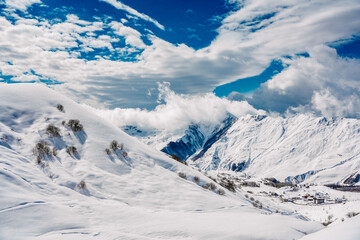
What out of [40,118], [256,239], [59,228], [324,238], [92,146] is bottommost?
[256,239]

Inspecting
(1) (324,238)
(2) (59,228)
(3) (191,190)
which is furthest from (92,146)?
(1) (324,238)

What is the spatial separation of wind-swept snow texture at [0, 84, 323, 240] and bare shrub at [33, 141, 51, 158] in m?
0.36

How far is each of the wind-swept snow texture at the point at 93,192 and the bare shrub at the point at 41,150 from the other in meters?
0.36

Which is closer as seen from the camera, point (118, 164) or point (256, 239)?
point (256, 239)

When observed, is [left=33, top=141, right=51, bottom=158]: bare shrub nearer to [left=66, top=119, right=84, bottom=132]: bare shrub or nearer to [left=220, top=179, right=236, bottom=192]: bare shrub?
[left=66, top=119, right=84, bottom=132]: bare shrub

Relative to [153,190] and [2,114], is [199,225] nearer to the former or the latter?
[153,190]

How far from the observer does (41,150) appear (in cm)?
2095

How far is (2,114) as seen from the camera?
24828 mm

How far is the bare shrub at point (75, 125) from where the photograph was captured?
26952mm

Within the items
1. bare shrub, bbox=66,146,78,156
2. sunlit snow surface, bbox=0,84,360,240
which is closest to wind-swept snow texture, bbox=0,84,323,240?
sunlit snow surface, bbox=0,84,360,240

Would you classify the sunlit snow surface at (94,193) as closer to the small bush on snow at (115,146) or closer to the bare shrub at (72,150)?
the bare shrub at (72,150)

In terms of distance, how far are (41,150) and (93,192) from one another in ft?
21.2

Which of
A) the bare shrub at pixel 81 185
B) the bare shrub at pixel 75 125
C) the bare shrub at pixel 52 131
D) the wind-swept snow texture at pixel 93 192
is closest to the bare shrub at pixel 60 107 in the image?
the wind-swept snow texture at pixel 93 192

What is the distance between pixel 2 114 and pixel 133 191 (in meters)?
16.0
